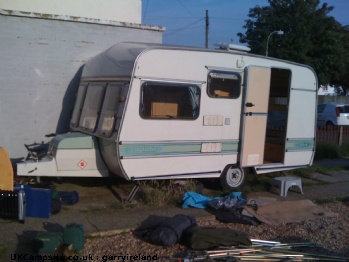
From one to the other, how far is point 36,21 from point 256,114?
4.86m

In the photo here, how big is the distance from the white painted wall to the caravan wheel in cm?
516

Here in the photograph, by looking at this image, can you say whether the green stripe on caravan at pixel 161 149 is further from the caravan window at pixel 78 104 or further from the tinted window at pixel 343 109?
the tinted window at pixel 343 109

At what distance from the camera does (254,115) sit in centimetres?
949

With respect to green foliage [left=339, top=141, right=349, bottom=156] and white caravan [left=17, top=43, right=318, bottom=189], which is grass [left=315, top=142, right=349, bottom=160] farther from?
white caravan [left=17, top=43, right=318, bottom=189]

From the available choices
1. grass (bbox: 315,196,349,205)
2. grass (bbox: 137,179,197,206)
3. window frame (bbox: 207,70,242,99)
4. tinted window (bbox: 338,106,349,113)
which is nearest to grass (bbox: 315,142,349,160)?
grass (bbox: 315,196,349,205)

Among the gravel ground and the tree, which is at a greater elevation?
the tree

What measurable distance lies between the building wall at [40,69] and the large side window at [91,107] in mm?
1116

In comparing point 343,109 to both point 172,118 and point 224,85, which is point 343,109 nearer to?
point 224,85

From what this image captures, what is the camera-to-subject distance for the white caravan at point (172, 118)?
8055 millimetres

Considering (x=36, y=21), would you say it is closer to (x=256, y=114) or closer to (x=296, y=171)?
(x=256, y=114)

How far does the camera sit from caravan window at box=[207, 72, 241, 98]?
8914 mm

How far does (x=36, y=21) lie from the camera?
10031 mm

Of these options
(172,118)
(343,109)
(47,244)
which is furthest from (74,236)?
(343,109)

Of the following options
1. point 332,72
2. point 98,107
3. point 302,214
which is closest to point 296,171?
point 302,214
